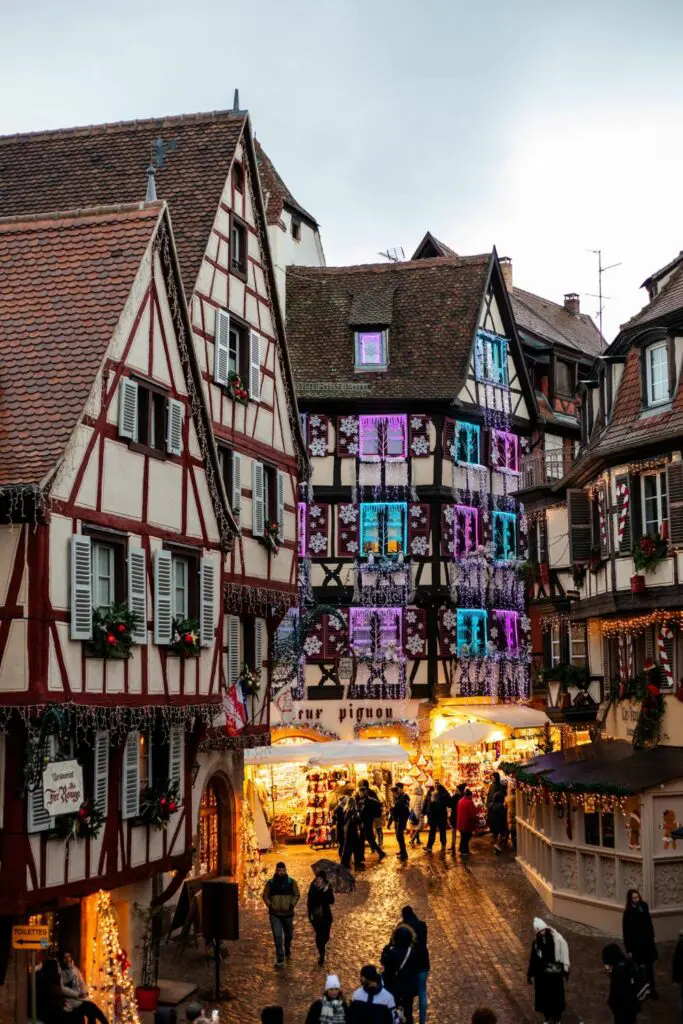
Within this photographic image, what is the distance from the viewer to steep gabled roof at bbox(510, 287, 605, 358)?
2115 inches

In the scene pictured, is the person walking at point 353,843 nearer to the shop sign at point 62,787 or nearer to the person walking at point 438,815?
the person walking at point 438,815

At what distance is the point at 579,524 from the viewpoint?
3253cm

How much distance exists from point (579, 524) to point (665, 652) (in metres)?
4.87

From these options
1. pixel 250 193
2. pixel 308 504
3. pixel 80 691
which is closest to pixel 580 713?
pixel 308 504

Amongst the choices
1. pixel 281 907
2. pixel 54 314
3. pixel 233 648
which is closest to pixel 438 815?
pixel 233 648

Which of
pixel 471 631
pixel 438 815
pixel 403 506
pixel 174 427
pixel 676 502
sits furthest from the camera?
pixel 471 631

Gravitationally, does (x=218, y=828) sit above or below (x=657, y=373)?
below

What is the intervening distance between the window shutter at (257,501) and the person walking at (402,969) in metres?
11.8

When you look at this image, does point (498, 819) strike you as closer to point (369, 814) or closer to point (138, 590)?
point (369, 814)

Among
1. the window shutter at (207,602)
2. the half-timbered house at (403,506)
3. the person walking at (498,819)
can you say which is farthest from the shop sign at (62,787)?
the half-timbered house at (403,506)

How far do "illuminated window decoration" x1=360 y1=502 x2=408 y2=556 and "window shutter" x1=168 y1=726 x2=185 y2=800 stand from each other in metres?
21.4

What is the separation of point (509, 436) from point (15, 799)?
31384 millimetres

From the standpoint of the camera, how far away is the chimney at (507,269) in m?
55.4

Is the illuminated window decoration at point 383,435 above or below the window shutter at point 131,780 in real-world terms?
above
